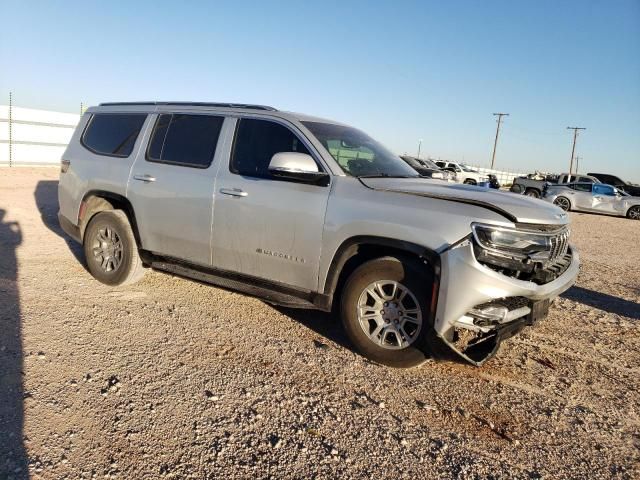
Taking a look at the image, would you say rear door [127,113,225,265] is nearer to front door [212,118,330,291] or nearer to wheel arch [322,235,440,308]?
front door [212,118,330,291]

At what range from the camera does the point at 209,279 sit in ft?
14.9

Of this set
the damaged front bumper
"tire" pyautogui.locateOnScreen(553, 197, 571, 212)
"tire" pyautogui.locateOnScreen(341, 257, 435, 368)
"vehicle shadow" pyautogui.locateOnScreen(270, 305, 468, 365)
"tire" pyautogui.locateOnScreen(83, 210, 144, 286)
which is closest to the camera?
the damaged front bumper

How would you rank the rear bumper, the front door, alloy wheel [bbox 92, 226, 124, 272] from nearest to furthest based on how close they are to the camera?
1. the front door
2. alloy wheel [bbox 92, 226, 124, 272]
3. the rear bumper

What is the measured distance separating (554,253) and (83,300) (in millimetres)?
4320

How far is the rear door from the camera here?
14.9 feet

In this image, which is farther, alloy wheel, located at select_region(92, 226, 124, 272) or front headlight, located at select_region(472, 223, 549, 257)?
alloy wheel, located at select_region(92, 226, 124, 272)

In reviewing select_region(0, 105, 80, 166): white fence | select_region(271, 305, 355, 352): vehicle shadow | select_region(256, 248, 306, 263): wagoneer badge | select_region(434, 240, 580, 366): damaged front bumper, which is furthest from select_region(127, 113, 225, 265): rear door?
select_region(0, 105, 80, 166): white fence

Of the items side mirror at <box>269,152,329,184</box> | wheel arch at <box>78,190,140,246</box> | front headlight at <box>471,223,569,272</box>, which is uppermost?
side mirror at <box>269,152,329,184</box>

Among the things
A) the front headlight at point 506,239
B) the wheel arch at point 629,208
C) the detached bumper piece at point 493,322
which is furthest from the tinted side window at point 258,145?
the wheel arch at point 629,208

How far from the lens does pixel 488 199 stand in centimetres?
350

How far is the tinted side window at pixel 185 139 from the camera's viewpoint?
464 centimetres

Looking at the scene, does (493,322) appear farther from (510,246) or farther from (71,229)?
(71,229)

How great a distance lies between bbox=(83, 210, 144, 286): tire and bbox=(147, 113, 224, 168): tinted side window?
821 millimetres

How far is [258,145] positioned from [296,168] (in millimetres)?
743
